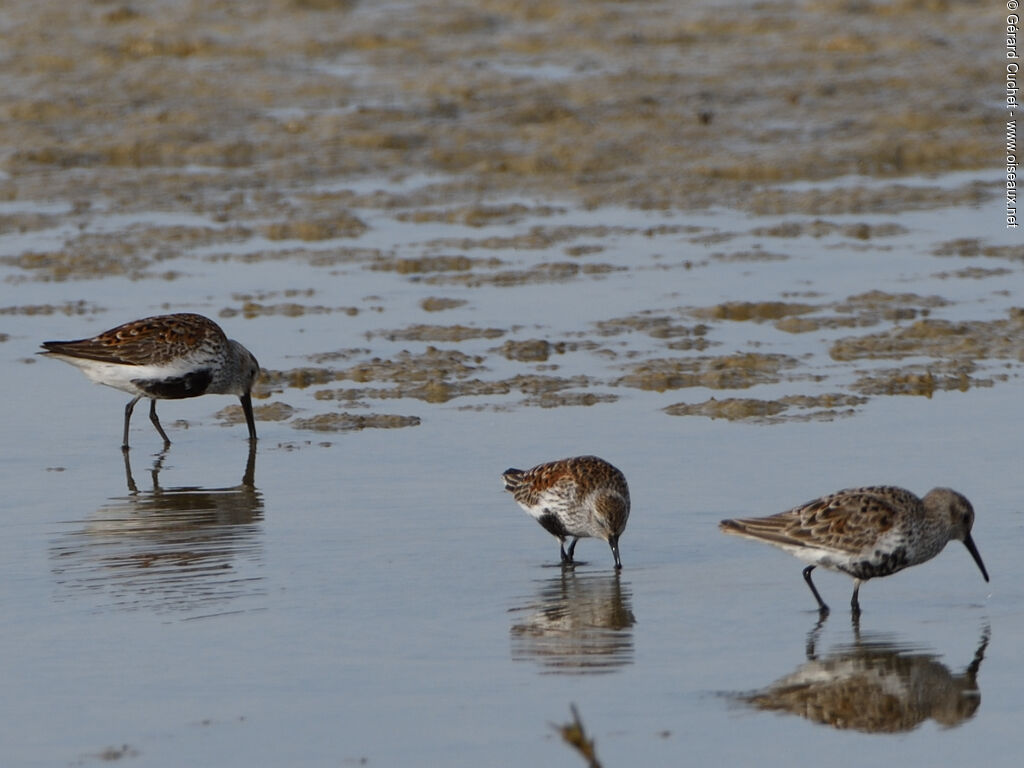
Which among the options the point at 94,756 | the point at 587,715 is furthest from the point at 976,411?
the point at 94,756

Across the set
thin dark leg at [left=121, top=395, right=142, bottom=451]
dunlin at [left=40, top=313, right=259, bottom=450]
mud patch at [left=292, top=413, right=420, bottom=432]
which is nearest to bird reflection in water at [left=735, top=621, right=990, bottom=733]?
mud patch at [left=292, top=413, right=420, bottom=432]

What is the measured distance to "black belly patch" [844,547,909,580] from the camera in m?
9.14

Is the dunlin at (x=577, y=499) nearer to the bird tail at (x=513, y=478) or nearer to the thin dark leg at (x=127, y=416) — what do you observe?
the bird tail at (x=513, y=478)

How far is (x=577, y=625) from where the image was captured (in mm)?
9062

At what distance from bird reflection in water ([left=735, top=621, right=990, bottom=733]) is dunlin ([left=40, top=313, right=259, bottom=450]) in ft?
19.1

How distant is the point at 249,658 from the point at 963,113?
16.4 meters

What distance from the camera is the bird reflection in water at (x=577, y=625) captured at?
842 cm

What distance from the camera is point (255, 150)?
882 inches

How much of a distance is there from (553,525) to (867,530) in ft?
6.12

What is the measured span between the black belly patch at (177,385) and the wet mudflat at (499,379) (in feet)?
1.12

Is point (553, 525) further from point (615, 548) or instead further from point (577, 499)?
point (615, 548)

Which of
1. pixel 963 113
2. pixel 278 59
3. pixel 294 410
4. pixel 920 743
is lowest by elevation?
pixel 920 743

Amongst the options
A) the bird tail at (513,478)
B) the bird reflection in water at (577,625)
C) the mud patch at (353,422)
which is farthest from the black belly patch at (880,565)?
the mud patch at (353,422)

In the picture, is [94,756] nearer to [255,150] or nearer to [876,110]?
[255,150]
